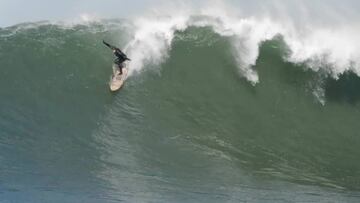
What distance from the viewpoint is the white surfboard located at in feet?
57.0

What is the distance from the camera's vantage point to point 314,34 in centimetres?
1953

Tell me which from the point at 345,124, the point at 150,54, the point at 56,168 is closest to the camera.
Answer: the point at 56,168

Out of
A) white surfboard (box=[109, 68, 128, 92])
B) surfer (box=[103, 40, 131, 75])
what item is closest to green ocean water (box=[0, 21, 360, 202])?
white surfboard (box=[109, 68, 128, 92])

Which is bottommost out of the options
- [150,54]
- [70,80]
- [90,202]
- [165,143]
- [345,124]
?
[90,202]

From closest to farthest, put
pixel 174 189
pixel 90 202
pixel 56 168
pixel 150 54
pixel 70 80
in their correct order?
pixel 90 202 → pixel 174 189 → pixel 56 168 → pixel 70 80 → pixel 150 54

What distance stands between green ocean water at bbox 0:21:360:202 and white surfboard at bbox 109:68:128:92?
19 centimetres

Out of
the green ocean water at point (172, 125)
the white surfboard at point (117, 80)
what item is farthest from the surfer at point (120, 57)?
the green ocean water at point (172, 125)

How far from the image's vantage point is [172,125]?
51.4 feet

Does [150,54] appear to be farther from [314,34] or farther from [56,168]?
[56,168]

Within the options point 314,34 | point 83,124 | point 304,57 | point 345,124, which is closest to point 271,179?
point 345,124

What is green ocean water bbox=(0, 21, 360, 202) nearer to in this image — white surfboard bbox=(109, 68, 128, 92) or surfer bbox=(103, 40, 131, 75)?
white surfboard bbox=(109, 68, 128, 92)

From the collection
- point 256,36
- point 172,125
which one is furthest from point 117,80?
point 256,36

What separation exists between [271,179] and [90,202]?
369cm

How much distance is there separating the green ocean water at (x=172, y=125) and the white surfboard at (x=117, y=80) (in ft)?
0.63
